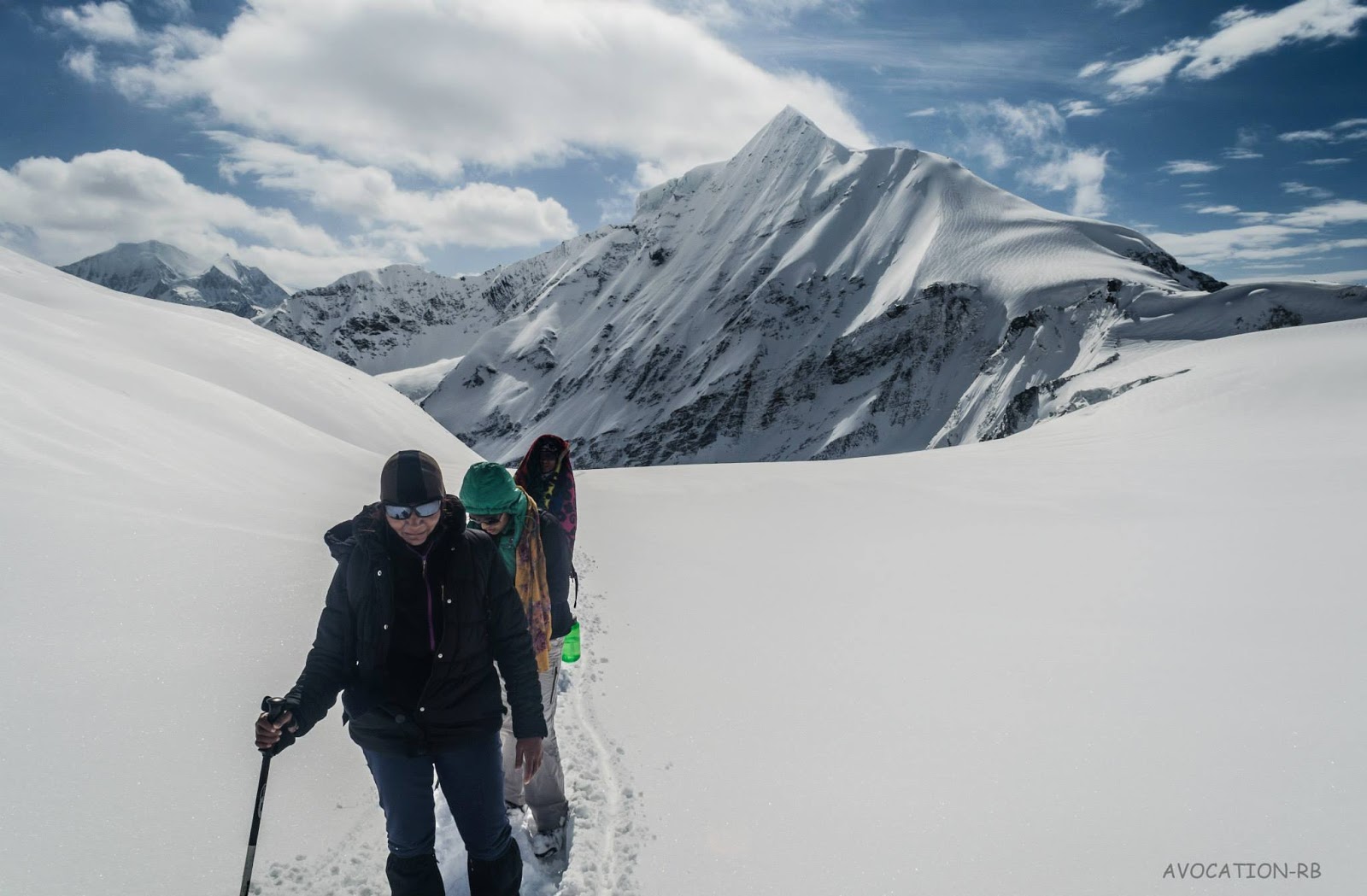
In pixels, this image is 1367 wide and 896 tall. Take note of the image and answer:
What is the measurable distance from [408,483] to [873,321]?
125 meters

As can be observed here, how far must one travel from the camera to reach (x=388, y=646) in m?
3.21

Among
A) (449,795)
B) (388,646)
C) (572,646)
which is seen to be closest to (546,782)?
(572,646)

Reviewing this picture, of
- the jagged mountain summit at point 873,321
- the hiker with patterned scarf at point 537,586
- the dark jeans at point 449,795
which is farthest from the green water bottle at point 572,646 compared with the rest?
the jagged mountain summit at point 873,321

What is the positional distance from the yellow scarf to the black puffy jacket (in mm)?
860

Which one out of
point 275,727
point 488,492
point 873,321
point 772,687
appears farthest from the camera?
point 873,321

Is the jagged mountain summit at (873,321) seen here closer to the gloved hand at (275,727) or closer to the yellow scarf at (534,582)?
the yellow scarf at (534,582)

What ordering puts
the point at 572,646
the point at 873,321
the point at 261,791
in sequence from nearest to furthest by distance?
the point at 261,791 → the point at 572,646 → the point at 873,321

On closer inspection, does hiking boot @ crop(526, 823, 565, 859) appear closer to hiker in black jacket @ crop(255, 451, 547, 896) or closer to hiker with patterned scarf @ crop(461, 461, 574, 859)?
hiker with patterned scarf @ crop(461, 461, 574, 859)

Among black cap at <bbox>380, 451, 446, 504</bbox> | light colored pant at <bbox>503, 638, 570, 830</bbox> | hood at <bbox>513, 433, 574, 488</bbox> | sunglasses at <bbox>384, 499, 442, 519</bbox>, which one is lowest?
light colored pant at <bbox>503, 638, 570, 830</bbox>

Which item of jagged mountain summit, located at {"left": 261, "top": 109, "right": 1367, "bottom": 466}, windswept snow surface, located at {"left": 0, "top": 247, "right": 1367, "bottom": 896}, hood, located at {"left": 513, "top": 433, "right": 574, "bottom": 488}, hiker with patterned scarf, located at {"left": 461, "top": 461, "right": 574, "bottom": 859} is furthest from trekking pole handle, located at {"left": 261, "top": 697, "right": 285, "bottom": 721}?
jagged mountain summit, located at {"left": 261, "top": 109, "right": 1367, "bottom": 466}

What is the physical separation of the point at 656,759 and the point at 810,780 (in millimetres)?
1193

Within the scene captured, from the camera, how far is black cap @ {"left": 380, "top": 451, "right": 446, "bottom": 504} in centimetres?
313

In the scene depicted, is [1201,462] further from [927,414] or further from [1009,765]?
[927,414]

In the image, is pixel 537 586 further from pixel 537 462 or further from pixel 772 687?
pixel 772 687
